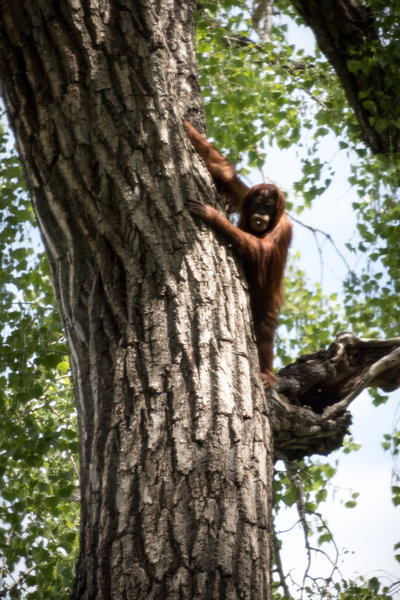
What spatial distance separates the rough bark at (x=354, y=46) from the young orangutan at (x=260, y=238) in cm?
127

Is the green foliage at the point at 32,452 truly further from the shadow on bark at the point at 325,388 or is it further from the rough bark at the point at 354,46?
the rough bark at the point at 354,46

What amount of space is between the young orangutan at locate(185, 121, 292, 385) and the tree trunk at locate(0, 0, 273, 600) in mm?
402

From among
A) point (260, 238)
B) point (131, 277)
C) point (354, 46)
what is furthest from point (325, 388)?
point (354, 46)

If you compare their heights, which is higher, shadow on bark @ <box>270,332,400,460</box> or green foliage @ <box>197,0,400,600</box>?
green foliage @ <box>197,0,400,600</box>

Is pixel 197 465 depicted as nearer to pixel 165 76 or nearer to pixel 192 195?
pixel 192 195

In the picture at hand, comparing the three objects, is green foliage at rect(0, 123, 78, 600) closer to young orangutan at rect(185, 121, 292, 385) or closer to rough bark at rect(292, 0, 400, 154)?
young orangutan at rect(185, 121, 292, 385)

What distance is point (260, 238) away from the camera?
381cm

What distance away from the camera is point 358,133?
5.70m

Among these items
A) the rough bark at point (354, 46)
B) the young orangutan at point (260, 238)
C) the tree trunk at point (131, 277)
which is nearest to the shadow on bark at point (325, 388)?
the young orangutan at point (260, 238)

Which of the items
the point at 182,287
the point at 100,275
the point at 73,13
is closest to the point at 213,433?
the point at 182,287

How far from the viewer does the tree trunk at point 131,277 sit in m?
2.13

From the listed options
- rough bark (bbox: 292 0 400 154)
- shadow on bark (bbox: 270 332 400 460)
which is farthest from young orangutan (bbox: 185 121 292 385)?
rough bark (bbox: 292 0 400 154)

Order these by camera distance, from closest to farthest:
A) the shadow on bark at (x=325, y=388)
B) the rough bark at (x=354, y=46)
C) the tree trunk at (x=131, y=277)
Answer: the tree trunk at (x=131, y=277)
the shadow on bark at (x=325, y=388)
the rough bark at (x=354, y=46)

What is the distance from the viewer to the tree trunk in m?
2.13
